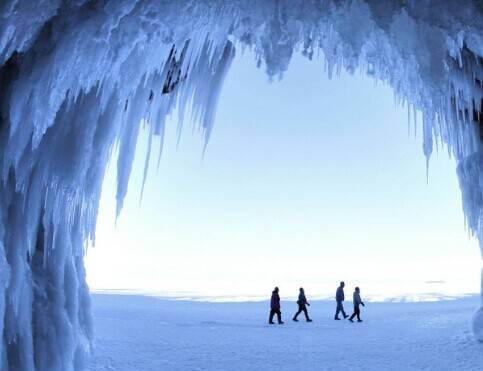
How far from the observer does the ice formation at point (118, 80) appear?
13.6 feet

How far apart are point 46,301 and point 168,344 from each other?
466 centimetres

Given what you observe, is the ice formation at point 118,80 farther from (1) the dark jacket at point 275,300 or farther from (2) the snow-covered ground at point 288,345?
(1) the dark jacket at point 275,300

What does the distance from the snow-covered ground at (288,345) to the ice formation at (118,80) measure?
83.0 inches

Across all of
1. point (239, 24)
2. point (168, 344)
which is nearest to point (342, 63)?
point (239, 24)

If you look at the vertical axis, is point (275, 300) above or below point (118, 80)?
below

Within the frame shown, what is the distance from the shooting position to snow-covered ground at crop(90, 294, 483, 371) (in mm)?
8477

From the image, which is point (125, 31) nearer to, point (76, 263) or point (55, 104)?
point (55, 104)

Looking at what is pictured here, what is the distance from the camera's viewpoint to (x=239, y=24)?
4.65m

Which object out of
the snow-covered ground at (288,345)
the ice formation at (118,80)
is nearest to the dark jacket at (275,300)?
the snow-covered ground at (288,345)

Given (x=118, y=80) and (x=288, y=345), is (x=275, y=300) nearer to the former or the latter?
(x=288, y=345)

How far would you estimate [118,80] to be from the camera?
516cm

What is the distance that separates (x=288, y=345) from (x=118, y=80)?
24.1 feet


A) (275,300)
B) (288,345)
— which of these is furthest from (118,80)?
(275,300)

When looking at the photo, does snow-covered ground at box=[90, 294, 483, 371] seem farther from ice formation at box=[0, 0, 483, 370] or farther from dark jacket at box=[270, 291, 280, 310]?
ice formation at box=[0, 0, 483, 370]
